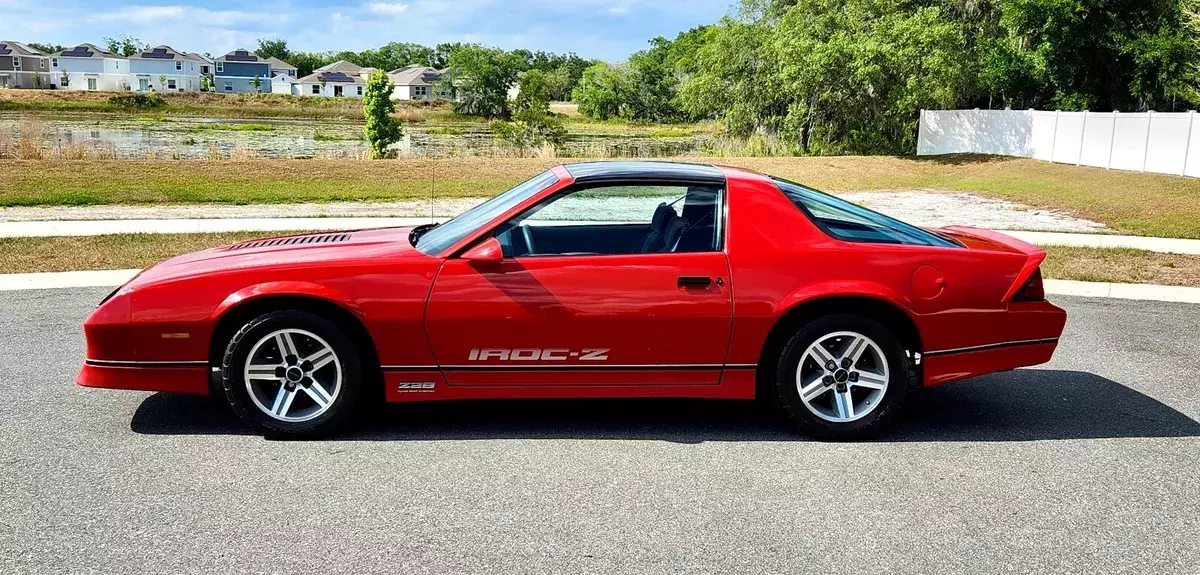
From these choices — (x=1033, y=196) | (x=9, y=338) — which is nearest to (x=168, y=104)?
(x=1033, y=196)

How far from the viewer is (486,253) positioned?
507 cm

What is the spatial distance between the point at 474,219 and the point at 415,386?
99 centimetres

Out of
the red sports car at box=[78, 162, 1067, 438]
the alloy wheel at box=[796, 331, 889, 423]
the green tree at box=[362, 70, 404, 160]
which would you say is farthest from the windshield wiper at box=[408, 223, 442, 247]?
the green tree at box=[362, 70, 404, 160]

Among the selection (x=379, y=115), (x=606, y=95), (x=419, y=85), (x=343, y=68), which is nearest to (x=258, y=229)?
(x=379, y=115)

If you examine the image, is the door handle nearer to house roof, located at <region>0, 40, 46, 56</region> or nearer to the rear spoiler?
the rear spoiler

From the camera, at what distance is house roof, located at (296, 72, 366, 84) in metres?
125

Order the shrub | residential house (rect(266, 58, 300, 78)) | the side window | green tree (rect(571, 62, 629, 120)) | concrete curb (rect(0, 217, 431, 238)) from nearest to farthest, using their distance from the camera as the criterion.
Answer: the side window < concrete curb (rect(0, 217, 431, 238)) < the shrub < green tree (rect(571, 62, 629, 120)) < residential house (rect(266, 58, 300, 78))

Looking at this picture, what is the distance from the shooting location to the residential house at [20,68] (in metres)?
116

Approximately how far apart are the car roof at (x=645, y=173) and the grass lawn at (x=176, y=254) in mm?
6921

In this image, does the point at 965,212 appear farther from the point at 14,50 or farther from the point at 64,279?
the point at 14,50

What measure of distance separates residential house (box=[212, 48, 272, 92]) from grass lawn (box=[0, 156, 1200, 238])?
109 m

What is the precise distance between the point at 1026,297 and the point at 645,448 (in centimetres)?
218

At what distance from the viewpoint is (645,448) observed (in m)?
5.23

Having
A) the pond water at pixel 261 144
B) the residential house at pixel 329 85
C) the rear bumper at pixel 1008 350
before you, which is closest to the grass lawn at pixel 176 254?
the rear bumper at pixel 1008 350
